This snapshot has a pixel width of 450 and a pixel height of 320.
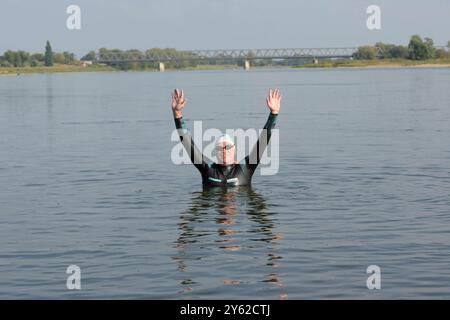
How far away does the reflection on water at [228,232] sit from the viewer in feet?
49.6

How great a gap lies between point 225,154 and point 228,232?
302 centimetres

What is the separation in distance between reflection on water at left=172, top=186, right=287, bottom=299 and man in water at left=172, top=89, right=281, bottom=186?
0.48m

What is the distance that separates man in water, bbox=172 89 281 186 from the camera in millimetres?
18672

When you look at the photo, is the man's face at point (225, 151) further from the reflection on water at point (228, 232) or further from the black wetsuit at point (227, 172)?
the reflection on water at point (228, 232)

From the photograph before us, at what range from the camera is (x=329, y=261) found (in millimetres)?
15469

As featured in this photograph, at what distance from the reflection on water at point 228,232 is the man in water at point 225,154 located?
48 centimetres

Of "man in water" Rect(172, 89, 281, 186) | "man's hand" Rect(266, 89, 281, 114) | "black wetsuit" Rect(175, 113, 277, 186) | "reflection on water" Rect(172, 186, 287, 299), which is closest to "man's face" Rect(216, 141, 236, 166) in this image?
"man in water" Rect(172, 89, 281, 186)

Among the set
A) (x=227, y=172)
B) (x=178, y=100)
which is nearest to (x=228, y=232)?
(x=178, y=100)

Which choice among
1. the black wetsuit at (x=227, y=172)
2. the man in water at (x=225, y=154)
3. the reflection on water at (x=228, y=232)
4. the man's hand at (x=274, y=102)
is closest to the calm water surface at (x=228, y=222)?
the reflection on water at (x=228, y=232)

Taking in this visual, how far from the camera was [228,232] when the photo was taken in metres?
18.1

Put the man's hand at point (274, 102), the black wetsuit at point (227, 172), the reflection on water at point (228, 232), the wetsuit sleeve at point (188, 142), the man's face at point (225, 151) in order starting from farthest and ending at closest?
the black wetsuit at point (227, 172), the man's face at point (225, 151), the wetsuit sleeve at point (188, 142), the man's hand at point (274, 102), the reflection on water at point (228, 232)

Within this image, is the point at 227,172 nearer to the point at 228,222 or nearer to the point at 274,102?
the point at 228,222

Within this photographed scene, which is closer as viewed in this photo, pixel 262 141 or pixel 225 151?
pixel 262 141
